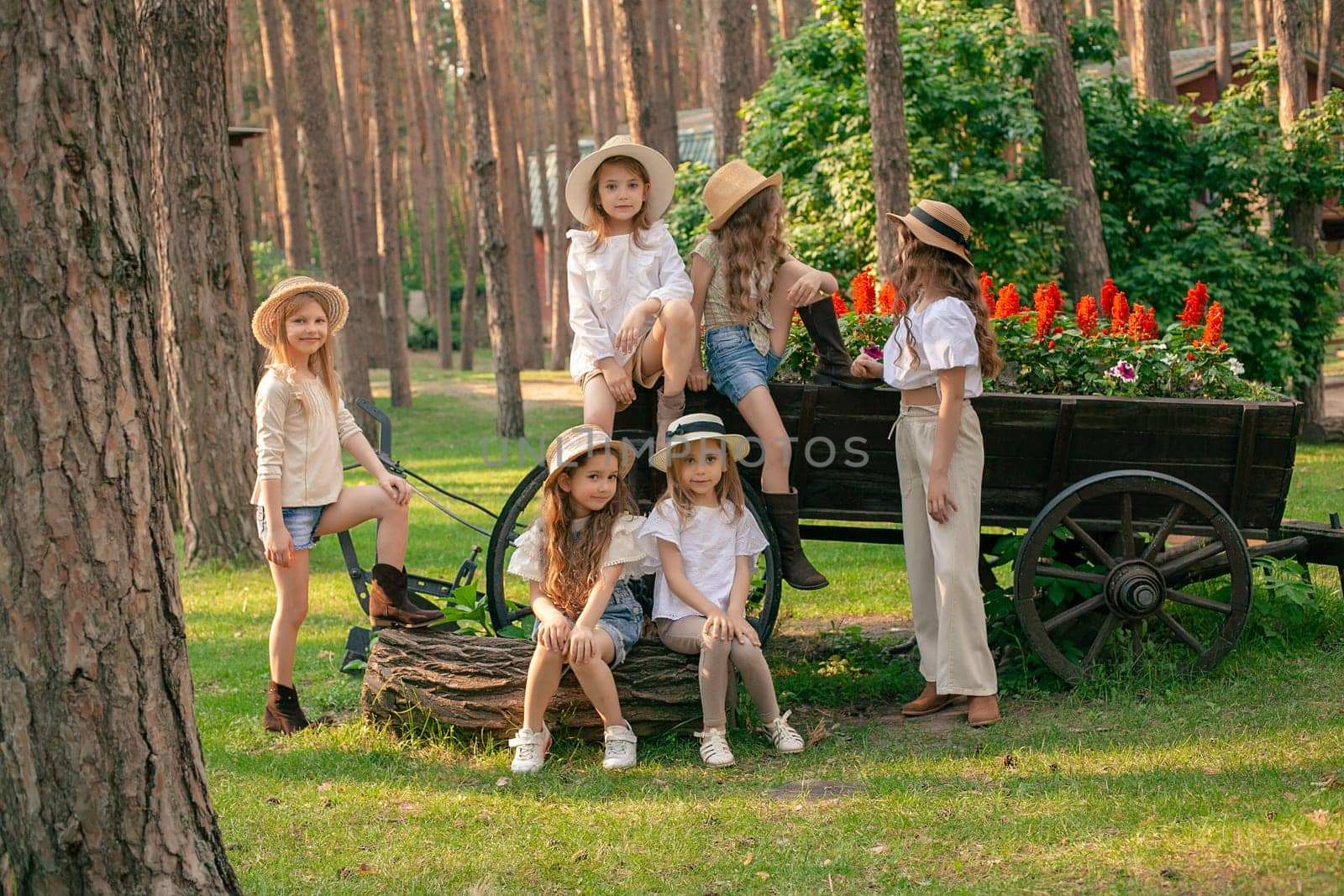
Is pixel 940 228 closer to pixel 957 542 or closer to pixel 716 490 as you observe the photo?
pixel 957 542

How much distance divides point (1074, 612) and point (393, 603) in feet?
9.15

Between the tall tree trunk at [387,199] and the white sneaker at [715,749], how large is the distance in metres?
15.2

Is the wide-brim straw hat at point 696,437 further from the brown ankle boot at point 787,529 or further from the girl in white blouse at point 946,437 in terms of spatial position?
the girl in white blouse at point 946,437

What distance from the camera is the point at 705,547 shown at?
193 inches

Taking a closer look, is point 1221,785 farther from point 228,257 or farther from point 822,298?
point 228,257

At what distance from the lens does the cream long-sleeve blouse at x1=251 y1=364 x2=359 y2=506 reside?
16.6 feet

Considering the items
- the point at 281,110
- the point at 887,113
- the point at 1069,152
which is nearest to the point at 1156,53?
the point at 1069,152

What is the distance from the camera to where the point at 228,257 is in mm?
8625

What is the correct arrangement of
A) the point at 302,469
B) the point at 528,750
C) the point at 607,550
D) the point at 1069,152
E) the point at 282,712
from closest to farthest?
the point at 528,750 → the point at 607,550 → the point at 302,469 → the point at 282,712 → the point at 1069,152

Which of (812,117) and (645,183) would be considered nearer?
(645,183)

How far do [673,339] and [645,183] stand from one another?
0.70 meters

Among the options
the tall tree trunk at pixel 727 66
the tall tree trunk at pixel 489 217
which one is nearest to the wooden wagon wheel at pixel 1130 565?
the tall tree trunk at pixel 727 66

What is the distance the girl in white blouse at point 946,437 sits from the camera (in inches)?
198

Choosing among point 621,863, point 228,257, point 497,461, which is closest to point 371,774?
point 621,863
